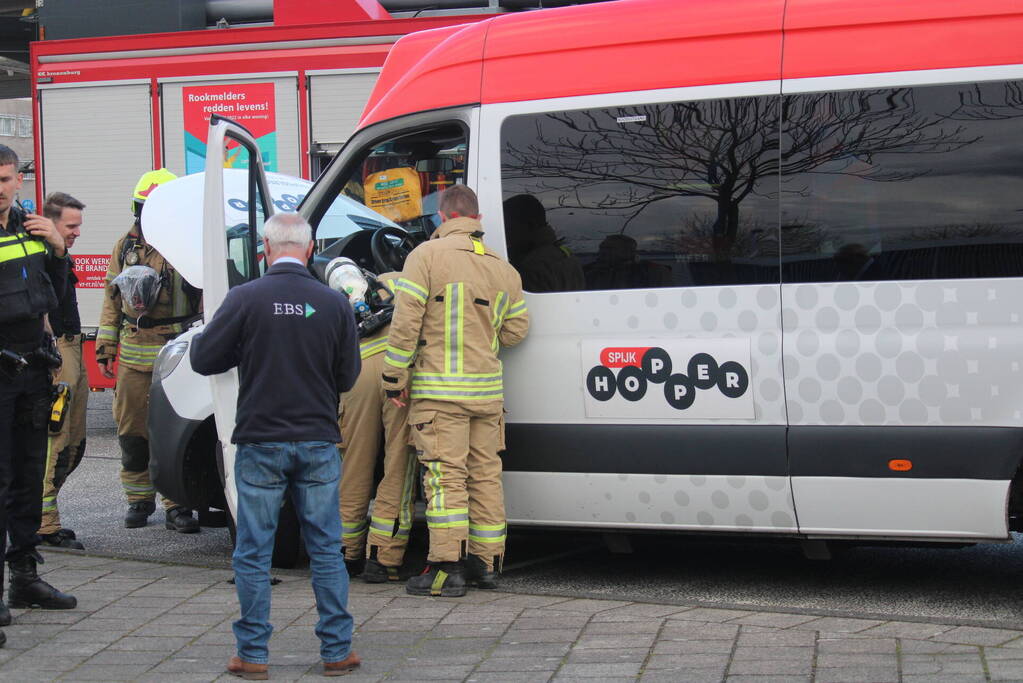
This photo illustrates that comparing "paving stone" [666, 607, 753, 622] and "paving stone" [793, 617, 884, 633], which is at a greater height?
"paving stone" [793, 617, 884, 633]

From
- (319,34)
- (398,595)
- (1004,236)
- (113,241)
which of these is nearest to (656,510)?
(398,595)

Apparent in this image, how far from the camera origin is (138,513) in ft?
25.0

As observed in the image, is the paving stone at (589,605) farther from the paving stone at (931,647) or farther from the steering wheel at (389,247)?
the steering wheel at (389,247)

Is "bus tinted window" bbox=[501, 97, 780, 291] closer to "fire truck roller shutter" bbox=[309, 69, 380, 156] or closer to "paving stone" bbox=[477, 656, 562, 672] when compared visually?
"paving stone" bbox=[477, 656, 562, 672]

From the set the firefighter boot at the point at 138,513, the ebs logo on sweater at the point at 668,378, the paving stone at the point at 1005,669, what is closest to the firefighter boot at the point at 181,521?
the firefighter boot at the point at 138,513

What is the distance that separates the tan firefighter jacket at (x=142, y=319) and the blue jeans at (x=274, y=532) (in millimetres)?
2970

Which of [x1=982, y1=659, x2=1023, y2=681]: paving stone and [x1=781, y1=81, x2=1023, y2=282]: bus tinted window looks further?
[x1=781, y1=81, x2=1023, y2=282]: bus tinted window

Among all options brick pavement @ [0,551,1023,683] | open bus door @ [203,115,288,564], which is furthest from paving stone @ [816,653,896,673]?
open bus door @ [203,115,288,564]

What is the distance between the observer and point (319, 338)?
464 cm

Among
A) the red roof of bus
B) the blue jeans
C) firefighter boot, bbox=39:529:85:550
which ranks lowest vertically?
firefighter boot, bbox=39:529:85:550

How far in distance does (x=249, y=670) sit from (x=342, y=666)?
0.31m

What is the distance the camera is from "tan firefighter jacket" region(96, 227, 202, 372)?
7.46m

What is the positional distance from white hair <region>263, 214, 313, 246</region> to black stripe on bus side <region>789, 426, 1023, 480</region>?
2.13 metres

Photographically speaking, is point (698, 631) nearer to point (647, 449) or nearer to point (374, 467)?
point (647, 449)
